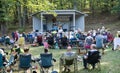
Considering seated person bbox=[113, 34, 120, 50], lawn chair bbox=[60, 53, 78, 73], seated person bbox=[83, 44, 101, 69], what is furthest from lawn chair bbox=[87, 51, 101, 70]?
seated person bbox=[113, 34, 120, 50]

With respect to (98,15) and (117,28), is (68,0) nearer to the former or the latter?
(98,15)

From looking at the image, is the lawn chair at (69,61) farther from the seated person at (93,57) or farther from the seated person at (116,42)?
the seated person at (116,42)

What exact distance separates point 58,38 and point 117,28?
13009mm

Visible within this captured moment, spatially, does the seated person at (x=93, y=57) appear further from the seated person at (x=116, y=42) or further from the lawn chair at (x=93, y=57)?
the seated person at (x=116, y=42)

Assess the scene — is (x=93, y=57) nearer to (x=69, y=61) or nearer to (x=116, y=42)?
(x=69, y=61)

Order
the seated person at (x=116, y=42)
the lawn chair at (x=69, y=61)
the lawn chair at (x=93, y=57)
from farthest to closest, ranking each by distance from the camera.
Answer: the seated person at (x=116, y=42) → the lawn chair at (x=93, y=57) → the lawn chair at (x=69, y=61)

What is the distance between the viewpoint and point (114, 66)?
12.3 meters

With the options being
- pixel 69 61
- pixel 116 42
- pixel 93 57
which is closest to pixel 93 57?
pixel 93 57

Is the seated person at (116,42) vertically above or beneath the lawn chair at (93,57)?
beneath

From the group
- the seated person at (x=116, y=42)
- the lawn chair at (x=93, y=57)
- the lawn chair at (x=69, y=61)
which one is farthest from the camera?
the seated person at (x=116, y=42)

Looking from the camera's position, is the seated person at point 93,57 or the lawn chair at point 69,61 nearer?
the lawn chair at point 69,61

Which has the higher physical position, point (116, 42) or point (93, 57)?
point (93, 57)

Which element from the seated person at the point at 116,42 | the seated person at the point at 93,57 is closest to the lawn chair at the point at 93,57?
the seated person at the point at 93,57

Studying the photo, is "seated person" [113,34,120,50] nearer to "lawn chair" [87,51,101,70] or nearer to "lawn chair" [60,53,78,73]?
"lawn chair" [87,51,101,70]
